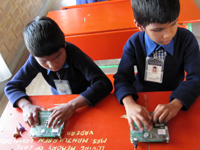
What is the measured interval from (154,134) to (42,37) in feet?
2.16

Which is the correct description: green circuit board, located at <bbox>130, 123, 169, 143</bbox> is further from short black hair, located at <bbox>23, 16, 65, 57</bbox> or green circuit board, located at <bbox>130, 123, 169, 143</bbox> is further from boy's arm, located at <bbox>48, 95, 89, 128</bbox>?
short black hair, located at <bbox>23, 16, 65, 57</bbox>

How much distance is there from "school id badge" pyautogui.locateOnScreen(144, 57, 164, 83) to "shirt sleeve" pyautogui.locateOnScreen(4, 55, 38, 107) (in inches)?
26.5

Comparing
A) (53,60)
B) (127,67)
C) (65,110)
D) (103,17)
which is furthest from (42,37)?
(103,17)

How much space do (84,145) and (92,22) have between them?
109cm

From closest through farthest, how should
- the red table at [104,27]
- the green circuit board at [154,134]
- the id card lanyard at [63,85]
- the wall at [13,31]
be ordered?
the green circuit board at [154,134]
the id card lanyard at [63,85]
the red table at [104,27]
the wall at [13,31]

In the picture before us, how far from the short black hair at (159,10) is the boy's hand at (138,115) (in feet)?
1.24

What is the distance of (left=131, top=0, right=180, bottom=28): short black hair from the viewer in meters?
0.79

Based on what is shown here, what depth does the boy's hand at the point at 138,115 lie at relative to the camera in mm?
773

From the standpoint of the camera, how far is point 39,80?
7.97 feet

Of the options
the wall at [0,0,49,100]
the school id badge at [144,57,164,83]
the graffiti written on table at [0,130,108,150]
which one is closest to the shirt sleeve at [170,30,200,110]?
the school id badge at [144,57,164,83]

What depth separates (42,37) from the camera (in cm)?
91

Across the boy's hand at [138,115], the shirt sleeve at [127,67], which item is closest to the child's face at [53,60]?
the shirt sleeve at [127,67]

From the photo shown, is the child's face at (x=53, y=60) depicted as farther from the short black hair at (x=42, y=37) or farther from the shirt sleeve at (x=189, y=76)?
the shirt sleeve at (x=189, y=76)

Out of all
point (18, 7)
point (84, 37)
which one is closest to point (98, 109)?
point (84, 37)
